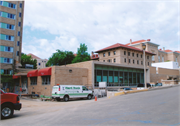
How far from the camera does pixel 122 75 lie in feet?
121

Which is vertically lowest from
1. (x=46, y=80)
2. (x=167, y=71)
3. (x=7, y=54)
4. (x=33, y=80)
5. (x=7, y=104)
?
(x=7, y=104)

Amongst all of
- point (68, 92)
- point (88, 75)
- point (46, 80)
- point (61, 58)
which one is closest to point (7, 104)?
point (68, 92)

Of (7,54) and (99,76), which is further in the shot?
(7,54)

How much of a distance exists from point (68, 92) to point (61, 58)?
1717 inches

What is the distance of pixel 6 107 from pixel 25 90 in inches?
1012

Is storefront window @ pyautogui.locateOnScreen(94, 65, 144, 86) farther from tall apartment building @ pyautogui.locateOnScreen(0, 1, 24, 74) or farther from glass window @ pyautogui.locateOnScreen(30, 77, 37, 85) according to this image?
tall apartment building @ pyautogui.locateOnScreen(0, 1, 24, 74)

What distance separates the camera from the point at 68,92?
21.5 metres

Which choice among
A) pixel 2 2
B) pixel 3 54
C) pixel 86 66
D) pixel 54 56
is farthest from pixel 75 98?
pixel 54 56

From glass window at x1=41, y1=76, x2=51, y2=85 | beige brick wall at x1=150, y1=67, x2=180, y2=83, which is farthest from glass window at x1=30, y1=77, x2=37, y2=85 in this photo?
beige brick wall at x1=150, y1=67, x2=180, y2=83

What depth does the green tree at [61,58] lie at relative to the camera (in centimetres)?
6393

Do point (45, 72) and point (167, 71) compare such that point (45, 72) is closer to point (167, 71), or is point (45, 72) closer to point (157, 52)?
point (167, 71)

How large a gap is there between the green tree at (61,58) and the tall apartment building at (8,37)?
70.2 feet

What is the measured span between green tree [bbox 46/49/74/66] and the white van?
4214 centimetres

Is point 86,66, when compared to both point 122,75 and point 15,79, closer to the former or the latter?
point 122,75
